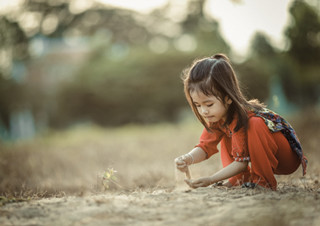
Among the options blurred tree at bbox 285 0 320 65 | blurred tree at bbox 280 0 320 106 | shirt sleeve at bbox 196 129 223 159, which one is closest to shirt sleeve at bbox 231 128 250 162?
shirt sleeve at bbox 196 129 223 159

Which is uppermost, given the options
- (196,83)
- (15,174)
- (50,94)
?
(50,94)

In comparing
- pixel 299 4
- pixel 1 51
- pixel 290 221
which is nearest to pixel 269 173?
pixel 290 221

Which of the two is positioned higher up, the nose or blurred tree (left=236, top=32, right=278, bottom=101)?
blurred tree (left=236, top=32, right=278, bottom=101)

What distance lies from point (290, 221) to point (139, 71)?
1664 cm

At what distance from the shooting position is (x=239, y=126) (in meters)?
2.51

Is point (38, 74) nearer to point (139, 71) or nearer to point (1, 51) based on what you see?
point (1, 51)

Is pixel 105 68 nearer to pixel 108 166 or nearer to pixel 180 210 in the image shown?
pixel 108 166

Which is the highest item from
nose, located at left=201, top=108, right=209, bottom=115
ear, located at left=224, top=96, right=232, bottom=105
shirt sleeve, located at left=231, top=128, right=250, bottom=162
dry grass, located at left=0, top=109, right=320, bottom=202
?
ear, located at left=224, top=96, right=232, bottom=105

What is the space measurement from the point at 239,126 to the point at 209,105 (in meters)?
0.27

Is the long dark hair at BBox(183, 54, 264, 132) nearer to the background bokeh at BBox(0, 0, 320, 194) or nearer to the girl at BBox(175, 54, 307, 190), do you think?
the girl at BBox(175, 54, 307, 190)

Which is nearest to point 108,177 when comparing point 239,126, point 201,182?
point 201,182

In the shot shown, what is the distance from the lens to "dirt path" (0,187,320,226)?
1.81 m

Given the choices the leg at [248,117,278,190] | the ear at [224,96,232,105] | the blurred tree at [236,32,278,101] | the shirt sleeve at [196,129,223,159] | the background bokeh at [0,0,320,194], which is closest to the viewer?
the leg at [248,117,278,190]

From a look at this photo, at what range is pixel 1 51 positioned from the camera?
14594 mm
